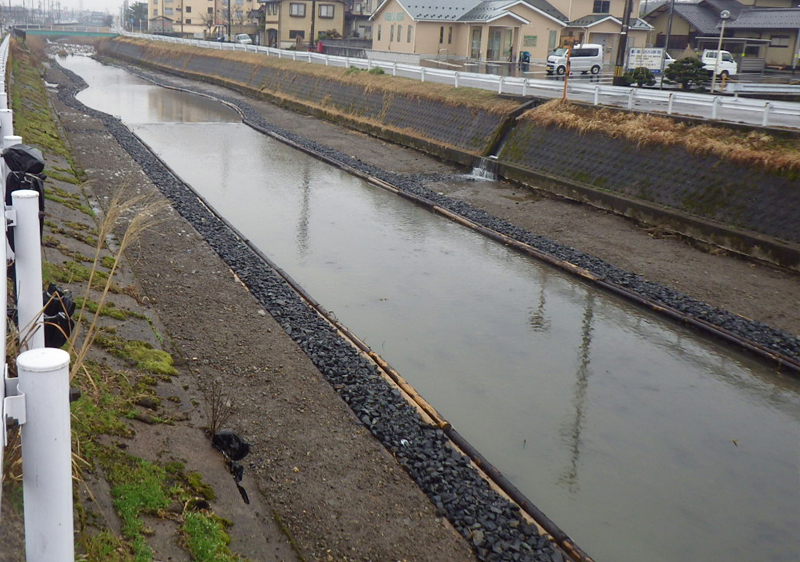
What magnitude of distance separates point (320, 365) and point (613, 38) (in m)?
48.7

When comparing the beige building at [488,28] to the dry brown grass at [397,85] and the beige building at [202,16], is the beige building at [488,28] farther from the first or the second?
the beige building at [202,16]

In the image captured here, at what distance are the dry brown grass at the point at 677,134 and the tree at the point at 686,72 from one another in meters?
8.88

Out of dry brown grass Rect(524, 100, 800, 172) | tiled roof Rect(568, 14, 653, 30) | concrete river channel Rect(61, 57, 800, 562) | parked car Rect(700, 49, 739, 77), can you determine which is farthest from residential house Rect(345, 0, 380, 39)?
concrete river channel Rect(61, 57, 800, 562)

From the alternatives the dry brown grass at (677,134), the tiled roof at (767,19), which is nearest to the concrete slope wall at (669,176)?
the dry brown grass at (677,134)

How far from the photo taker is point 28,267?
4453 mm

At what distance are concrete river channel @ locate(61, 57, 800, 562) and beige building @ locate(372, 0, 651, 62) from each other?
3329 cm

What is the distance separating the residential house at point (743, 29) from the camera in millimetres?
43375

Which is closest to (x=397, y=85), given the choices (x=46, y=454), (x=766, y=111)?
(x=766, y=111)

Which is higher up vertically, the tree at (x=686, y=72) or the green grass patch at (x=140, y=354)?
the tree at (x=686, y=72)

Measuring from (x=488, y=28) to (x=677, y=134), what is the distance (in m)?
31.8

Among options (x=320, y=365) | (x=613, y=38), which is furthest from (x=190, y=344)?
(x=613, y=38)

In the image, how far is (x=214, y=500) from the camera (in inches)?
220

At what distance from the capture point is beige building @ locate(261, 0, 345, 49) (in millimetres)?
65875

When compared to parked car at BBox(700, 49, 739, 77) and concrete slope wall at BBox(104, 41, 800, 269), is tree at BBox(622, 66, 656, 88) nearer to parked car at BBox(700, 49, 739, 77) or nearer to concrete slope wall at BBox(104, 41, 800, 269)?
concrete slope wall at BBox(104, 41, 800, 269)
